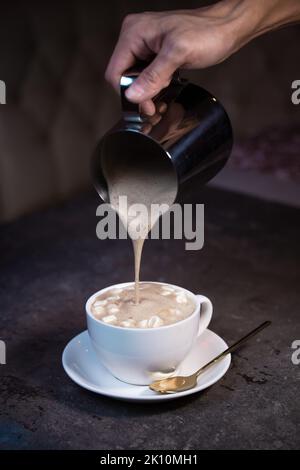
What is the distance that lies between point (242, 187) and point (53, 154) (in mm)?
659

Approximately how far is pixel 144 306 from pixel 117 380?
0.43 ft

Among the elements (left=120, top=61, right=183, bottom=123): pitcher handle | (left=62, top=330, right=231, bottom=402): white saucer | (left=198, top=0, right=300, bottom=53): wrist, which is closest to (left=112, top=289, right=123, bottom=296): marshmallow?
(left=62, top=330, right=231, bottom=402): white saucer

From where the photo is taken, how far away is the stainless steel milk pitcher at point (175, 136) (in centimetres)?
103

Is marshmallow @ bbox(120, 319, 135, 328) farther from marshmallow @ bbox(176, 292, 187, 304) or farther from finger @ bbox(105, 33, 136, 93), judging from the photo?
finger @ bbox(105, 33, 136, 93)

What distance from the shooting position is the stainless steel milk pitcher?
1030mm

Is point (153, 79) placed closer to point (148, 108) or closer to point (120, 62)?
point (148, 108)

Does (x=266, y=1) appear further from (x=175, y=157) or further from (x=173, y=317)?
(x=173, y=317)

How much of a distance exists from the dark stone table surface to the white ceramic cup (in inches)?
2.1

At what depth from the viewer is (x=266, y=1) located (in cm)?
133

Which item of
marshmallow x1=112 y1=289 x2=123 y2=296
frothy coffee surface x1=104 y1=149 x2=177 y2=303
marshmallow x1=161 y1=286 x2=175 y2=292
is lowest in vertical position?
marshmallow x1=112 y1=289 x2=123 y2=296

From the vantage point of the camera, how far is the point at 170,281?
151cm

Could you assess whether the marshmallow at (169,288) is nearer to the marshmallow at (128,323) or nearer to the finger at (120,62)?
the marshmallow at (128,323)

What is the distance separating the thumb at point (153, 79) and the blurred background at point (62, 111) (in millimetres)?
996

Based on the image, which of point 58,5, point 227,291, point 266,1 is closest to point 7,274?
point 227,291
